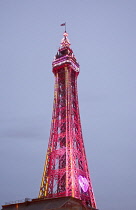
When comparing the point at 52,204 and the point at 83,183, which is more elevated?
the point at 83,183

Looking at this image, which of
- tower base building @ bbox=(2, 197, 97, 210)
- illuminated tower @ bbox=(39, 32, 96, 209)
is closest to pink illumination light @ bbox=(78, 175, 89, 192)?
illuminated tower @ bbox=(39, 32, 96, 209)

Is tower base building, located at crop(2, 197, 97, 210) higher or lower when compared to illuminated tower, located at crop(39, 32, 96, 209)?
lower

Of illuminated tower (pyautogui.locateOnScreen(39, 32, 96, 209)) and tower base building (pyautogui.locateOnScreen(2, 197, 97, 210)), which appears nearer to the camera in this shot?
tower base building (pyautogui.locateOnScreen(2, 197, 97, 210))

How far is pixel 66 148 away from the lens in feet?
164

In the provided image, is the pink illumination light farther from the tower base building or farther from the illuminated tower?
the tower base building

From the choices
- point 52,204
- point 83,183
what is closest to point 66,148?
point 83,183

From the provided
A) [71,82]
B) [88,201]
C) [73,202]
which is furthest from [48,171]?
[71,82]

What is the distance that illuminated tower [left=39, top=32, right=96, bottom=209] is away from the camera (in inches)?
1849

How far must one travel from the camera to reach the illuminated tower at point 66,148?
4697cm

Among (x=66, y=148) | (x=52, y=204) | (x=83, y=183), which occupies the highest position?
(x=66, y=148)

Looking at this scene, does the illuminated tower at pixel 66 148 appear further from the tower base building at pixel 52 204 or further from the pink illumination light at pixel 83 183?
the tower base building at pixel 52 204

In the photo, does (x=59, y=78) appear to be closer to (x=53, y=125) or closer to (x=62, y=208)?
(x=53, y=125)

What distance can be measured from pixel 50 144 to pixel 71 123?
6.19 meters

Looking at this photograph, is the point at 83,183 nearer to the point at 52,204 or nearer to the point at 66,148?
the point at 66,148
